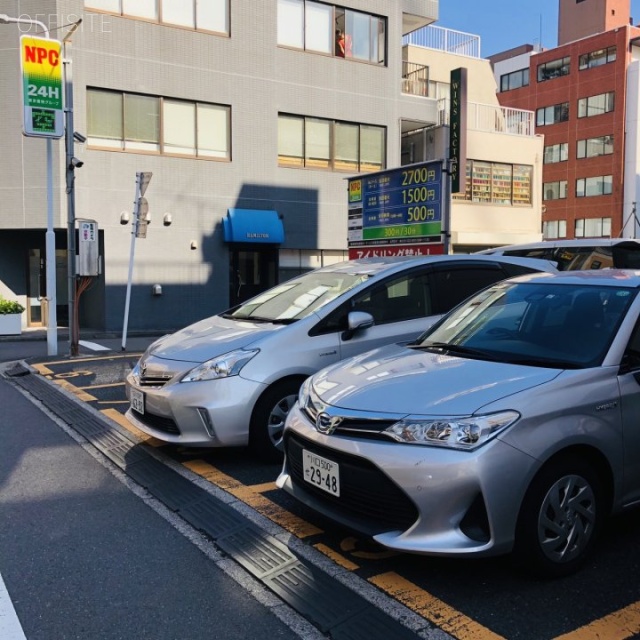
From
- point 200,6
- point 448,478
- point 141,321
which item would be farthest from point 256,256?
point 448,478

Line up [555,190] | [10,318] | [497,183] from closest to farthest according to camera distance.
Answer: [10,318] → [497,183] → [555,190]

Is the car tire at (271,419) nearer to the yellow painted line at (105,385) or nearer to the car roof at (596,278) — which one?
the car roof at (596,278)

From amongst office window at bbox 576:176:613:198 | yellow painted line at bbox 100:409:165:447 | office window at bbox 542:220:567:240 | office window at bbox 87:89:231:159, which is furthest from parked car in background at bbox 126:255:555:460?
office window at bbox 542:220:567:240

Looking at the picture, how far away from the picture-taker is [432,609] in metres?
2.96

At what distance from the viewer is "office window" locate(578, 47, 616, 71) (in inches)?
1661

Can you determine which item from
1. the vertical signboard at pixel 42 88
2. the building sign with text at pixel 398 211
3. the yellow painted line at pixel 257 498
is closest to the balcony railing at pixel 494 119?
the building sign with text at pixel 398 211

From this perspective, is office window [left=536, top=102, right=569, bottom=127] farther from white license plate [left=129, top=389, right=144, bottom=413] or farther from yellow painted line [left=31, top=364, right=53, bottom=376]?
white license plate [left=129, top=389, right=144, bottom=413]

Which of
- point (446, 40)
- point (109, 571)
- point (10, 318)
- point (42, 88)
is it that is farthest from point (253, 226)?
point (109, 571)

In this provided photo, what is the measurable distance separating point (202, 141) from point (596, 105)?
34.1 metres

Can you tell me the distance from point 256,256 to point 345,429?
55.7ft

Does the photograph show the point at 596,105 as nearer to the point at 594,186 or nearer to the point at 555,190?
the point at 594,186

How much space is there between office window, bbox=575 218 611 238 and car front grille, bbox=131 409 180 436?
42.4 meters

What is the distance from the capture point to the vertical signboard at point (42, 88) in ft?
35.9

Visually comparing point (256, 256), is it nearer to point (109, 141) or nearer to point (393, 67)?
point (109, 141)
